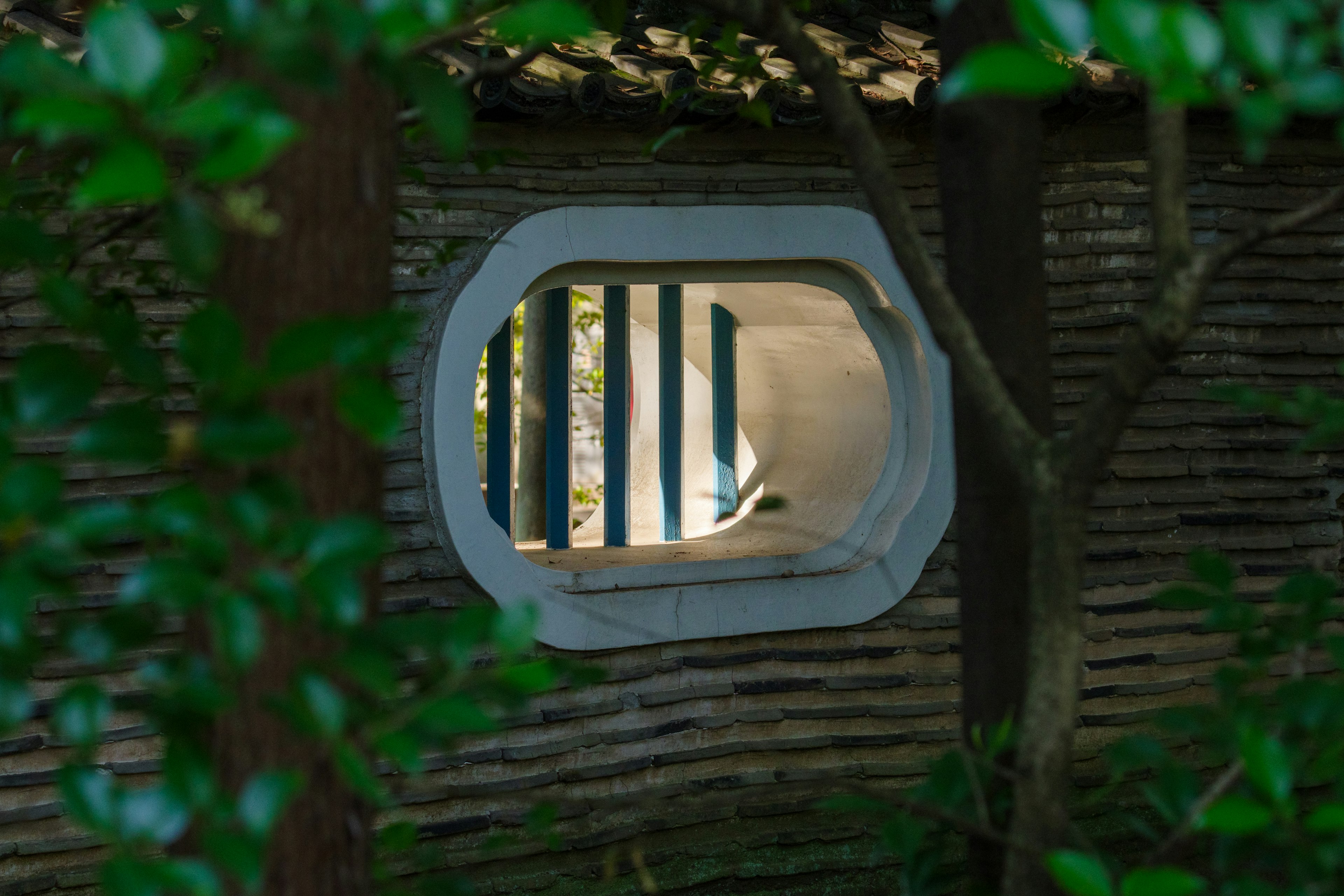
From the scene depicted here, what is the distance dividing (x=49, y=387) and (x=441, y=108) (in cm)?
25

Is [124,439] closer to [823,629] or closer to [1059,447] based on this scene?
[1059,447]

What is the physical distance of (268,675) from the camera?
738 millimetres

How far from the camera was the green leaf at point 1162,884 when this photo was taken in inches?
A: 27.5

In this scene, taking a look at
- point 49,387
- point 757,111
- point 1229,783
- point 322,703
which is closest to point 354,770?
point 322,703

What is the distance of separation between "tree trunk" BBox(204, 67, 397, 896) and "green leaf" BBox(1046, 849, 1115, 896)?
0.46 m

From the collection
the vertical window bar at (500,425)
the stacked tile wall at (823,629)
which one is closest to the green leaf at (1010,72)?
the stacked tile wall at (823,629)

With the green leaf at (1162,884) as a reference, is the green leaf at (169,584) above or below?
above

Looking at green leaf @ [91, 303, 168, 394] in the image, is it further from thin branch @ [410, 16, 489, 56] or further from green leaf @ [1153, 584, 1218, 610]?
green leaf @ [1153, 584, 1218, 610]

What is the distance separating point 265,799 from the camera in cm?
59

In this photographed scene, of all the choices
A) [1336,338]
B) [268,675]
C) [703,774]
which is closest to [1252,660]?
[268,675]

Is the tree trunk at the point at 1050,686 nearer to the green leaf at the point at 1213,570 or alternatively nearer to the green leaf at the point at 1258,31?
the green leaf at the point at 1213,570

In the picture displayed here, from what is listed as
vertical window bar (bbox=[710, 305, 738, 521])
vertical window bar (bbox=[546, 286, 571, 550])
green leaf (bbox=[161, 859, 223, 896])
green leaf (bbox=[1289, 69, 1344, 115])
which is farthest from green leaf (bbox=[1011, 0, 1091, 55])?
vertical window bar (bbox=[710, 305, 738, 521])

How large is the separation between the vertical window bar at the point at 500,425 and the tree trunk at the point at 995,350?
2128mm

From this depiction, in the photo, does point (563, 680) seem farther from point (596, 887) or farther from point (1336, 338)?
point (1336, 338)
